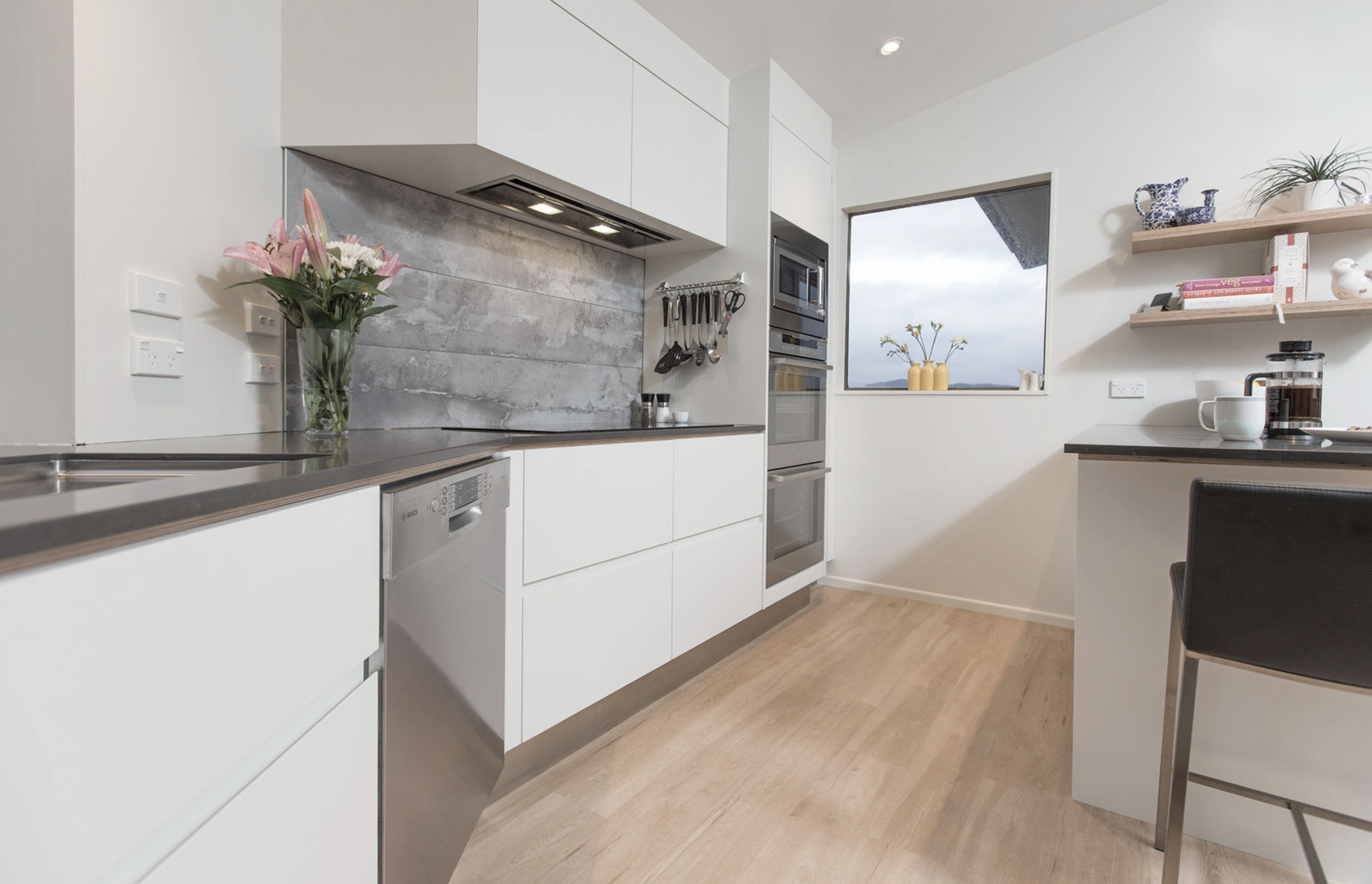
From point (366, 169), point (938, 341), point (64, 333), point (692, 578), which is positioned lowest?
point (692, 578)

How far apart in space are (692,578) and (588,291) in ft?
4.26

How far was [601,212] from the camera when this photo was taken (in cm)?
236

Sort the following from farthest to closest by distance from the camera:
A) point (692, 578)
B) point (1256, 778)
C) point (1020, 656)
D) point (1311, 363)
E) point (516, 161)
Answer: point (1020, 656) → point (692, 578) → point (516, 161) → point (1311, 363) → point (1256, 778)

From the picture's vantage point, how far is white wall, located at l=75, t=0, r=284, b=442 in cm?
130

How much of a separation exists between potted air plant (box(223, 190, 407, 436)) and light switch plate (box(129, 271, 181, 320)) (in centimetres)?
15

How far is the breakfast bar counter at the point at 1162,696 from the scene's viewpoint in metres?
1.35

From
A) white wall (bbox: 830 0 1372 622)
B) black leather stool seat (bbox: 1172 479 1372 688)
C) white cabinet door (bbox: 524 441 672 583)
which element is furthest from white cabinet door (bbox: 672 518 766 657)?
black leather stool seat (bbox: 1172 479 1372 688)

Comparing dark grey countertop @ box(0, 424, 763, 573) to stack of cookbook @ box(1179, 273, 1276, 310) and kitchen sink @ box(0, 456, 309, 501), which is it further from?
stack of cookbook @ box(1179, 273, 1276, 310)

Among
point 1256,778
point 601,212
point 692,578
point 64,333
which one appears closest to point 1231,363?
point 1256,778

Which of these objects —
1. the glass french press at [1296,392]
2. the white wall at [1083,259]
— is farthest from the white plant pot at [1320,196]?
the glass french press at [1296,392]

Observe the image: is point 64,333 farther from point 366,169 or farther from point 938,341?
point 938,341

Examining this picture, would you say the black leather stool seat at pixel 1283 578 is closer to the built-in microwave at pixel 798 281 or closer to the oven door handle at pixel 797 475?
the oven door handle at pixel 797 475

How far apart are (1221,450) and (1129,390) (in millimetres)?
1963

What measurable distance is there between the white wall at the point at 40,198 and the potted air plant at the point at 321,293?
0.29 meters
